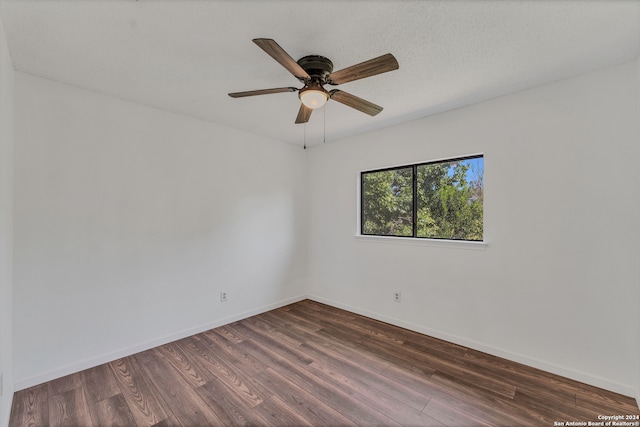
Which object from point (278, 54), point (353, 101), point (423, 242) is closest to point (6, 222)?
point (278, 54)

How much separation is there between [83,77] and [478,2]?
2897 millimetres

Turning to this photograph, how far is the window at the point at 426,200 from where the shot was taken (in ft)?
9.30

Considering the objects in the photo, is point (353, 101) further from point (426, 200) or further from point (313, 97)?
point (426, 200)

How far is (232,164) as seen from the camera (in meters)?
3.46

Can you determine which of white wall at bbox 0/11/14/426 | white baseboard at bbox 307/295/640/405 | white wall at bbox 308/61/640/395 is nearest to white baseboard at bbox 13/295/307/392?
white wall at bbox 0/11/14/426

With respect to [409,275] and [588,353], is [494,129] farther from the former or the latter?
[588,353]

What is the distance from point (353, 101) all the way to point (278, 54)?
0.76 m

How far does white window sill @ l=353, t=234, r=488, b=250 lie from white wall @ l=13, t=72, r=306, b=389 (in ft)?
4.87

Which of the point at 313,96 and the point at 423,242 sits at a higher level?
the point at 313,96

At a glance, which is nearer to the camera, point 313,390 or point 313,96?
point 313,96

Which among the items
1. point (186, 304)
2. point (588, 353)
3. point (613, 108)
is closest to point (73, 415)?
point (186, 304)

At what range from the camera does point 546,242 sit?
7.63 ft

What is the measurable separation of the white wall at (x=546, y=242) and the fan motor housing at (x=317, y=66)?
164 cm

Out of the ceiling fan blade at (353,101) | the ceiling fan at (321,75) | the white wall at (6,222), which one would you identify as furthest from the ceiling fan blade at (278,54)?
the white wall at (6,222)
